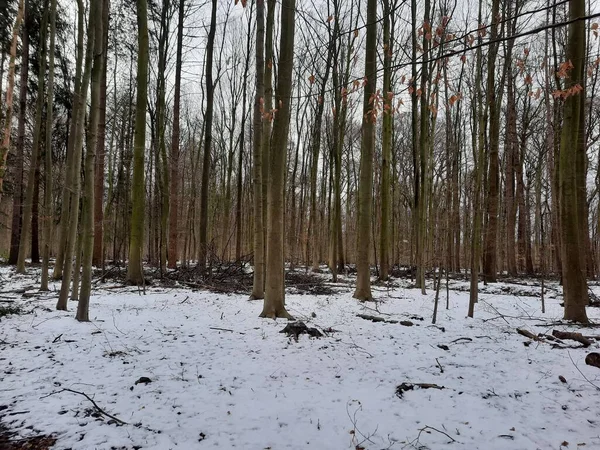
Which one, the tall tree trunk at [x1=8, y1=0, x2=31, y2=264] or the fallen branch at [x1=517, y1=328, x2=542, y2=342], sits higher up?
the tall tree trunk at [x1=8, y1=0, x2=31, y2=264]

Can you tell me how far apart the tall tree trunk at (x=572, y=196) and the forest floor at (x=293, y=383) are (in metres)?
0.47

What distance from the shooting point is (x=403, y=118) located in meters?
20.4

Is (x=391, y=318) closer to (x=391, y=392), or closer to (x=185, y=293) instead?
(x=391, y=392)

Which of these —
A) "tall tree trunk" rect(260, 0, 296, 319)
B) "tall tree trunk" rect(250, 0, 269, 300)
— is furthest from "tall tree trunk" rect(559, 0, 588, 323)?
"tall tree trunk" rect(250, 0, 269, 300)

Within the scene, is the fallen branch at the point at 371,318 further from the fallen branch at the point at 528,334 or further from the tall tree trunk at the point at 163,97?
the tall tree trunk at the point at 163,97

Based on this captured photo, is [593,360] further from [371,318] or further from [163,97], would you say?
[163,97]

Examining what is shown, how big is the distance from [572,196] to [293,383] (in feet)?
16.2

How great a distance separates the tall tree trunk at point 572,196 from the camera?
5.14m

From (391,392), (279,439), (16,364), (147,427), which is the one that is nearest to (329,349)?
(391,392)

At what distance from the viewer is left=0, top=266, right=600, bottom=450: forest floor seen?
234 centimetres

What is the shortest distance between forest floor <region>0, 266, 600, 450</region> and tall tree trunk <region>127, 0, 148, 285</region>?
3.10m

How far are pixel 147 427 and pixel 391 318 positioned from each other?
4.36m

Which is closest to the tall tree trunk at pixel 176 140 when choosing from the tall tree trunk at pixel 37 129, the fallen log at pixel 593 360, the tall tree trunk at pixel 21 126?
the tall tree trunk at pixel 37 129

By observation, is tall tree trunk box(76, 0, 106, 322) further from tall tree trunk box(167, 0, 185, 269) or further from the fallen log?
tall tree trunk box(167, 0, 185, 269)
